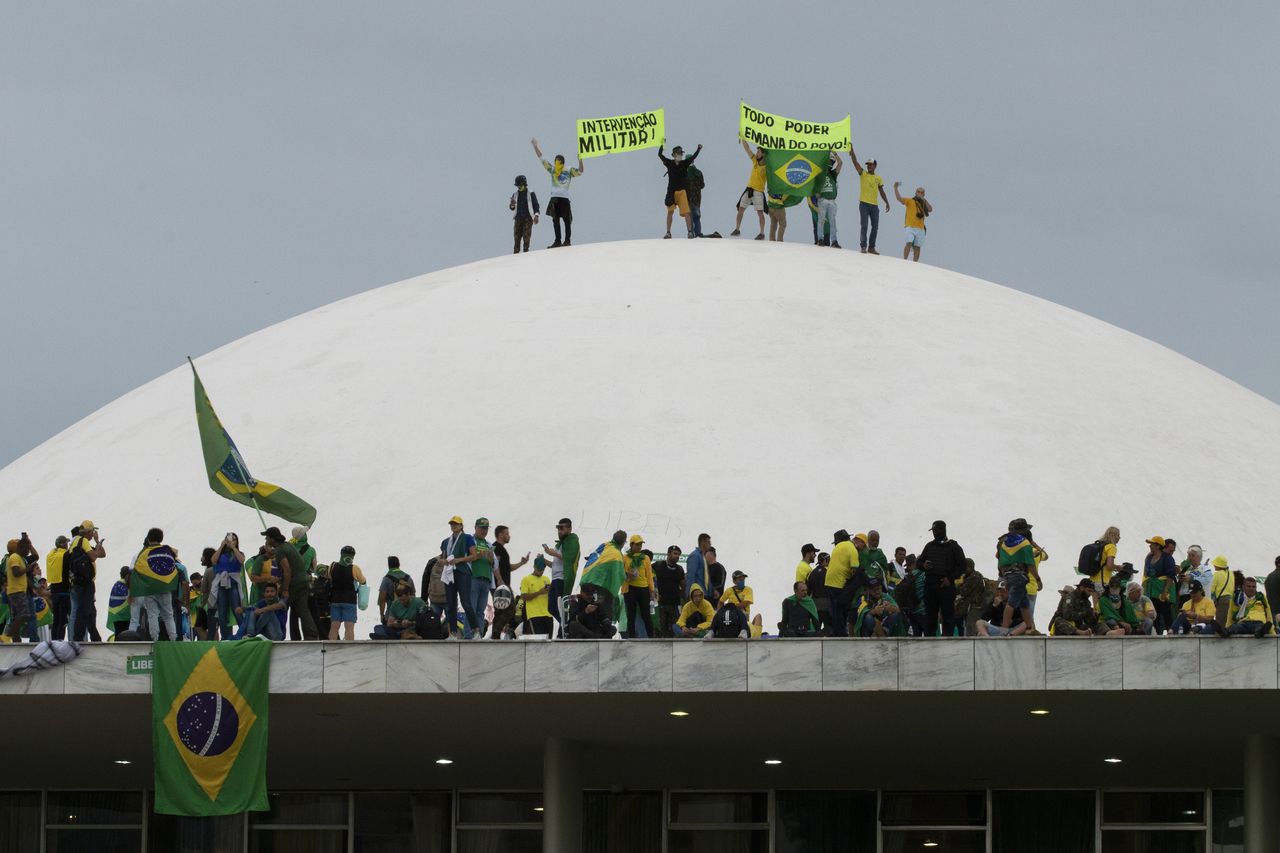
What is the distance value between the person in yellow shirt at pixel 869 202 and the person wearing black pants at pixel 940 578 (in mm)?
12197

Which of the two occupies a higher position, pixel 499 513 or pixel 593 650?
pixel 499 513

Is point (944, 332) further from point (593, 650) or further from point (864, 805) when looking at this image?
point (593, 650)

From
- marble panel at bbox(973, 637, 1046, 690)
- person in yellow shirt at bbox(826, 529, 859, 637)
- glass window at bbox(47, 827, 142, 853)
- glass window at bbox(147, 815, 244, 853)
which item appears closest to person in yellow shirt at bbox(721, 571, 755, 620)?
person in yellow shirt at bbox(826, 529, 859, 637)

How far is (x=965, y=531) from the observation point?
25.3 meters

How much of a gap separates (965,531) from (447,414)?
7161 mm

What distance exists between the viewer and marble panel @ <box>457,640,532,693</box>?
63.0 feet

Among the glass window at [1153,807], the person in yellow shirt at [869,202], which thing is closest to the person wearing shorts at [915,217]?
the person in yellow shirt at [869,202]

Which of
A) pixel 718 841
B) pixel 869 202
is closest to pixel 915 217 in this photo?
pixel 869 202

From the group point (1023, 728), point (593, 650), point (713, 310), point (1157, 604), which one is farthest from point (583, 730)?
point (713, 310)

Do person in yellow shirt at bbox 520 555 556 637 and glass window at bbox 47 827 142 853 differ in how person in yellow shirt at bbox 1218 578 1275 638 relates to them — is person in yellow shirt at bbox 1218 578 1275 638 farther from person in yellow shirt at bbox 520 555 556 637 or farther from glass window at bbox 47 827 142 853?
glass window at bbox 47 827 142 853

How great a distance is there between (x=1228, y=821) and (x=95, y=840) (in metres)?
14.2

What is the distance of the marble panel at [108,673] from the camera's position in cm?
1948

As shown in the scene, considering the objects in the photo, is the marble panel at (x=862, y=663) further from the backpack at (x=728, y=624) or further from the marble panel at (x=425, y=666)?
the marble panel at (x=425, y=666)

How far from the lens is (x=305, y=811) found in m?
26.6
